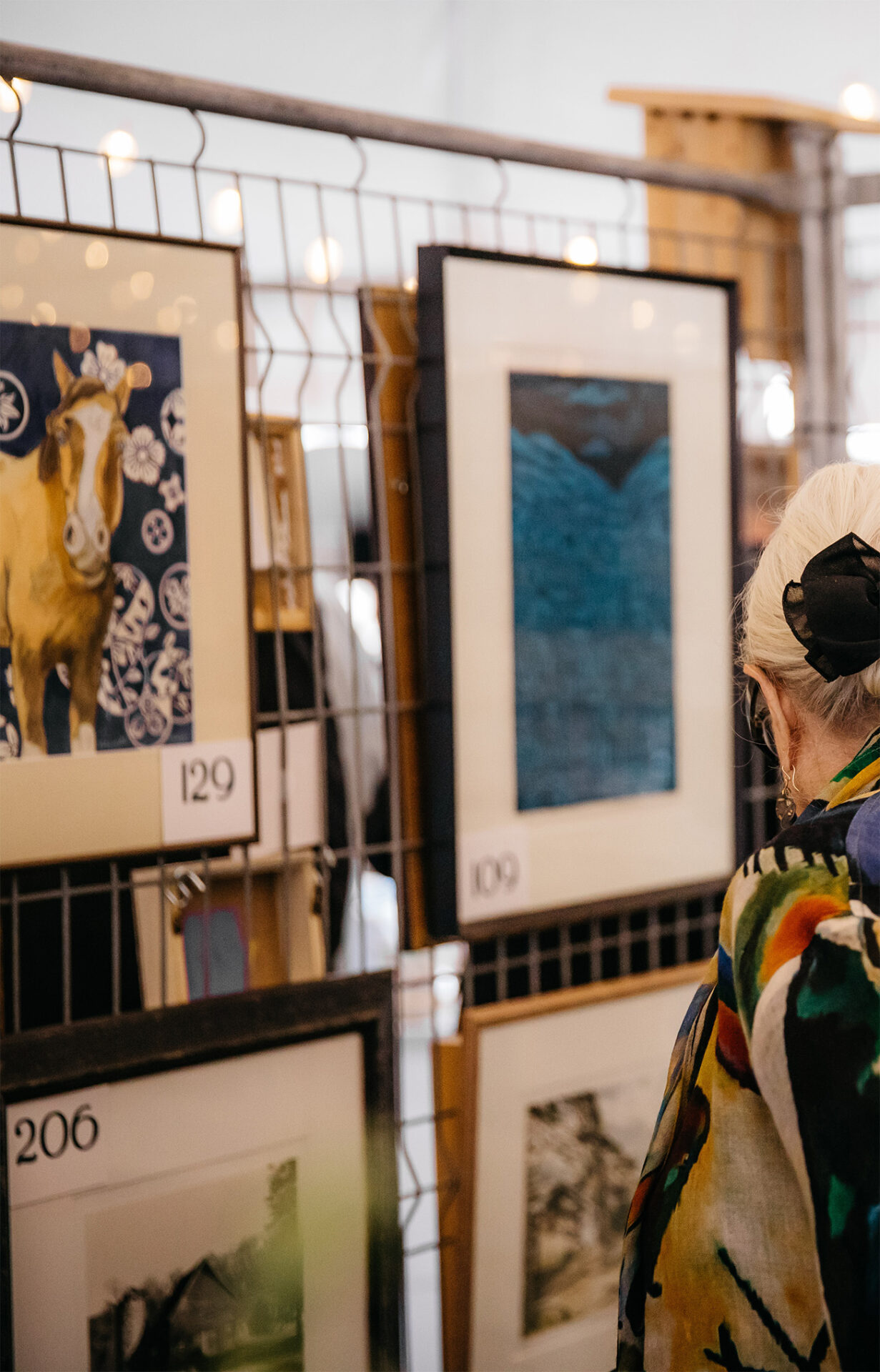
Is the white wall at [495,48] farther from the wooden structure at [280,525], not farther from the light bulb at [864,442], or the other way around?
the wooden structure at [280,525]

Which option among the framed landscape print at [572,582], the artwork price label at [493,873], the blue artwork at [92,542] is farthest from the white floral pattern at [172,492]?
the artwork price label at [493,873]

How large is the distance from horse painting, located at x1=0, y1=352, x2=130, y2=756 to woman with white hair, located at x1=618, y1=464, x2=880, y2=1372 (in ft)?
1.89

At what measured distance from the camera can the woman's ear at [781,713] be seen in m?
0.84

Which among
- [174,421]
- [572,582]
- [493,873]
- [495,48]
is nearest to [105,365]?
[174,421]

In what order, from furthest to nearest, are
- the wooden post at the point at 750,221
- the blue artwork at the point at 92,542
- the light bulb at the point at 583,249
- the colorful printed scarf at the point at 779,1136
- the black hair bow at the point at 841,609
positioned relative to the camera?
1. the wooden post at the point at 750,221
2. the light bulb at the point at 583,249
3. the blue artwork at the point at 92,542
4. the black hair bow at the point at 841,609
5. the colorful printed scarf at the point at 779,1136

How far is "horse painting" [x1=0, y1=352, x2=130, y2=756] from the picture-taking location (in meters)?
0.97

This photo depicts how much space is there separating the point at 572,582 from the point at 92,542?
0.54 meters

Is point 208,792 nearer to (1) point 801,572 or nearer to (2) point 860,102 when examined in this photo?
(1) point 801,572

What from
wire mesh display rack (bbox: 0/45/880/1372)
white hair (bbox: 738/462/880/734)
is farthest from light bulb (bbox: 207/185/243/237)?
white hair (bbox: 738/462/880/734)

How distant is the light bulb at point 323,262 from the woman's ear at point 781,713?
0.62 metres

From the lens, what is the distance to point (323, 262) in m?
1.24

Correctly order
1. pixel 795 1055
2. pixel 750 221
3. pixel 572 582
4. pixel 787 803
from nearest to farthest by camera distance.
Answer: pixel 795 1055
pixel 787 803
pixel 572 582
pixel 750 221

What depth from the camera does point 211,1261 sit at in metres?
1.10

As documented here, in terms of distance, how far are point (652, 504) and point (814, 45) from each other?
109cm
